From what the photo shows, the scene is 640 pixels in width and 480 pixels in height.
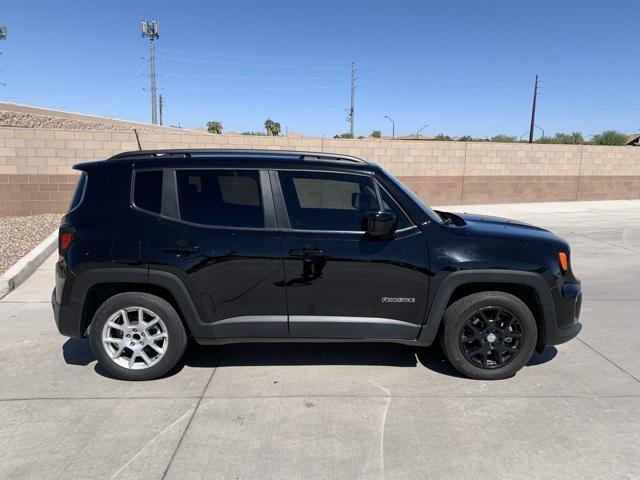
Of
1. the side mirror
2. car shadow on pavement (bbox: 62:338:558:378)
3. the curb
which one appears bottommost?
car shadow on pavement (bbox: 62:338:558:378)

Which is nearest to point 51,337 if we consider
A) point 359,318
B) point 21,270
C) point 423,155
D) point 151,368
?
point 151,368

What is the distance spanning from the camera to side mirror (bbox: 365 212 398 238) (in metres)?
3.54

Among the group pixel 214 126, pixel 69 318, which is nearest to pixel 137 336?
pixel 69 318

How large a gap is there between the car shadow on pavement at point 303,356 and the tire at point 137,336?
0.69 ft

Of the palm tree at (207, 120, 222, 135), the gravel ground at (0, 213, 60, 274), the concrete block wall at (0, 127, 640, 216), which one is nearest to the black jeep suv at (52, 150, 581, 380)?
the gravel ground at (0, 213, 60, 274)

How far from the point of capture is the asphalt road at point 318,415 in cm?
281

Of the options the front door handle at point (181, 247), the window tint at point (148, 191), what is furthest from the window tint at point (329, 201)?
the window tint at point (148, 191)

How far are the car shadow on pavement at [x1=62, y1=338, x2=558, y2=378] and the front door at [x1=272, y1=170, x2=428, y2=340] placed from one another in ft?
1.79

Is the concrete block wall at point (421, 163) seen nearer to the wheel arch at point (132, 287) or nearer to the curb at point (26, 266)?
the curb at point (26, 266)

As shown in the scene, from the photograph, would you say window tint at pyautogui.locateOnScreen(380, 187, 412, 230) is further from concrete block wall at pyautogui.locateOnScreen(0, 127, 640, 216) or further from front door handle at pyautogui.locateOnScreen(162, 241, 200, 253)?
concrete block wall at pyautogui.locateOnScreen(0, 127, 640, 216)

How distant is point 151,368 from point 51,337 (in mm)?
1619

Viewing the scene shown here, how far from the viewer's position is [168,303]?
380 cm

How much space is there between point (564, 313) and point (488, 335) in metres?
0.63

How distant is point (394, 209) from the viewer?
376cm
